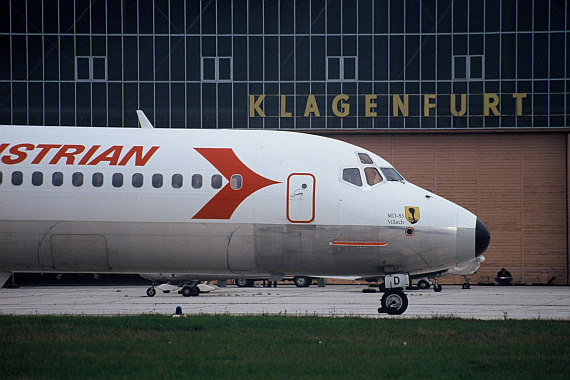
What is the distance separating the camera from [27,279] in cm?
5656

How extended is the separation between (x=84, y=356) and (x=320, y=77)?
40791mm

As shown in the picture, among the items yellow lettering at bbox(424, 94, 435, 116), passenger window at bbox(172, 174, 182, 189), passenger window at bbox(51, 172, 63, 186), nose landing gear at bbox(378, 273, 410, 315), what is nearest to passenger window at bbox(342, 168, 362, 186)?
nose landing gear at bbox(378, 273, 410, 315)


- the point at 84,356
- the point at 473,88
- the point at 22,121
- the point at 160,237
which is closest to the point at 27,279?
the point at 22,121

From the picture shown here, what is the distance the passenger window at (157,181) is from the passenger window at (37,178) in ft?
9.40

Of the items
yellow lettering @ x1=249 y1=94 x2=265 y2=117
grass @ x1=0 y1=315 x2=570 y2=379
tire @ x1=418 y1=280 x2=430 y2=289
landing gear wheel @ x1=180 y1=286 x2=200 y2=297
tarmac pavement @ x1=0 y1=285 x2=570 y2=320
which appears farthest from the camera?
yellow lettering @ x1=249 y1=94 x2=265 y2=117

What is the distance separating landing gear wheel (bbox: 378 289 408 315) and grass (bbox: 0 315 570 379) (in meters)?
1.26

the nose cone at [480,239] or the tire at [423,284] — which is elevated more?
the nose cone at [480,239]

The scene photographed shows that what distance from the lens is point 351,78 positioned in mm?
55500

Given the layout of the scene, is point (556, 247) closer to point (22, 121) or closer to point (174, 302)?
point (174, 302)

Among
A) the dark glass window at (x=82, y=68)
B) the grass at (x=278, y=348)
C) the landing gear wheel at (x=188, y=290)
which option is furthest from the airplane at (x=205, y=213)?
the dark glass window at (x=82, y=68)

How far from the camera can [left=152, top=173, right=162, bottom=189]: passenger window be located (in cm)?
2264

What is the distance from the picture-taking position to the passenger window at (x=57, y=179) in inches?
888

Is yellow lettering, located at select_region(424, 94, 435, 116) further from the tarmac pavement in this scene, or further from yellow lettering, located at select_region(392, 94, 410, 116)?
the tarmac pavement

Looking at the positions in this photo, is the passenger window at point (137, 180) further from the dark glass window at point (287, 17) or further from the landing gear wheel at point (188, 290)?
the dark glass window at point (287, 17)
